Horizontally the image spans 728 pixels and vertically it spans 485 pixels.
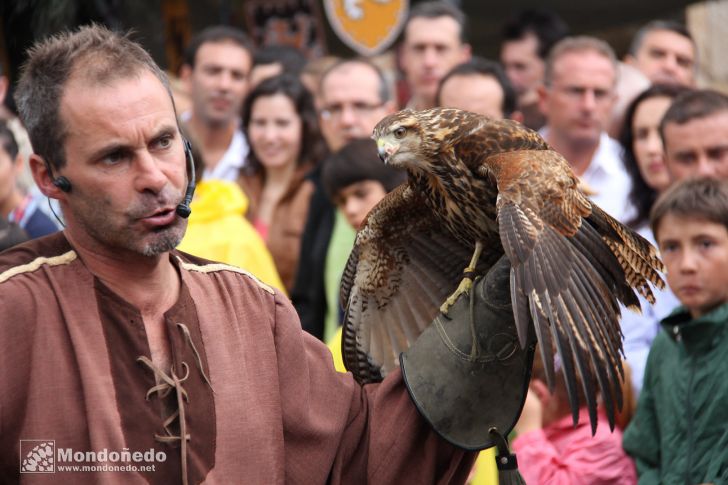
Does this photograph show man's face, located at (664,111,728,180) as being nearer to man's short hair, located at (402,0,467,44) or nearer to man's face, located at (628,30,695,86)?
man's face, located at (628,30,695,86)

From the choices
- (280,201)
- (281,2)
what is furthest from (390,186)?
(281,2)

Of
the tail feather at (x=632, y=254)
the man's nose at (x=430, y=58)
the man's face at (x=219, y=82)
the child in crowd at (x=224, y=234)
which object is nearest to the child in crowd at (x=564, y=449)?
the tail feather at (x=632, y=254)

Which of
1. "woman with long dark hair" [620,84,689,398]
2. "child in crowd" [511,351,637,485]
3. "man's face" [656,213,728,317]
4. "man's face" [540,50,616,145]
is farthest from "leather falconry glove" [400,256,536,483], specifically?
"man's face" [540,50,616,145]

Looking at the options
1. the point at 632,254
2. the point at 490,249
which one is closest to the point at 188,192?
the point at 490,249

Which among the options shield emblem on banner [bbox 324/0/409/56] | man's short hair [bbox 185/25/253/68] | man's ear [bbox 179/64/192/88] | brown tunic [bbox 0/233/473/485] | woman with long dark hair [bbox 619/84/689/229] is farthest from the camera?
shield emblem on banner [bbox 324/0/409/56]

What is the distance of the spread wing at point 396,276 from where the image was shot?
3758 mm

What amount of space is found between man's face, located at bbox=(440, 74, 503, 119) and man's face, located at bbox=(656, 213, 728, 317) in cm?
180

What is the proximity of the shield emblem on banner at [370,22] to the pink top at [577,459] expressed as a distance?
4730 mm

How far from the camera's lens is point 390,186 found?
5.25m

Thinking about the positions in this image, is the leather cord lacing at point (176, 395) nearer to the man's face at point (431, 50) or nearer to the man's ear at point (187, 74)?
the man's face at point (431, 50)

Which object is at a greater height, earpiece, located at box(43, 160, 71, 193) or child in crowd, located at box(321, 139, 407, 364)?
earpiece, located at box(43, 160, 71, 193)

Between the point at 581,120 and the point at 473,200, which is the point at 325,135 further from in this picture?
the point at 473,200

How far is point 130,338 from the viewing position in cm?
275

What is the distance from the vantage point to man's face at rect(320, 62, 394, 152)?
639 centimetres
